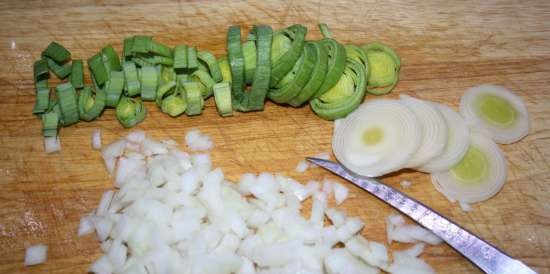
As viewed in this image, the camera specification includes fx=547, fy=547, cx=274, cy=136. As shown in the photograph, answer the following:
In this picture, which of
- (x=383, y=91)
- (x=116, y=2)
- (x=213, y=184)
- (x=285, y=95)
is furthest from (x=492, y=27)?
(x=116, y=2)

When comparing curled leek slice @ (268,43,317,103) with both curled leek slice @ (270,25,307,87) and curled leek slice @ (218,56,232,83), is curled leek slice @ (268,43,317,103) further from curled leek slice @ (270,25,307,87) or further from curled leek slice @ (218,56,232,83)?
curled leek slice @ (218,56,232,83)

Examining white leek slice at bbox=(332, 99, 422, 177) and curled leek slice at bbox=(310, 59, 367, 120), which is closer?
white leek slice at bbox=(332, 99, 422, 177)

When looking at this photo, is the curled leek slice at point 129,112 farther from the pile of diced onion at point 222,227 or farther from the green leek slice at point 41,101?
the green leek slice at point 41,101

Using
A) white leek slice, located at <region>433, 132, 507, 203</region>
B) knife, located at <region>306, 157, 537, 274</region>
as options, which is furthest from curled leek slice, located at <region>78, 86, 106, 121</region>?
white leek slice, located at <region>433, 132, 507, 203</region>

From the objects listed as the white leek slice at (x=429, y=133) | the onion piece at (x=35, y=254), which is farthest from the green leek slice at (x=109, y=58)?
the white leek slice at (x=429, y=133)

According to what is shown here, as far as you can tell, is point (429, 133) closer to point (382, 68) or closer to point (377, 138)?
point (377, 138)

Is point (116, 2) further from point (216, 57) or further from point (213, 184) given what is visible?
point (213, 184)
